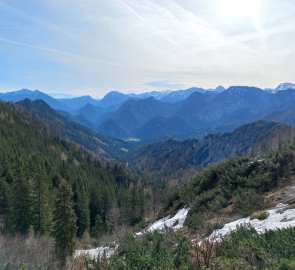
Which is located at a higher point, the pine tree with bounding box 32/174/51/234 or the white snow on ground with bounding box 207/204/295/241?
the white snow on ground with bounding box 207/204/295/241

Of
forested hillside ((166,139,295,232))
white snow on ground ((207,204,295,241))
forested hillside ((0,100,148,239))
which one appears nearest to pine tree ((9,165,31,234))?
forested hillside ((0,100,148,239))

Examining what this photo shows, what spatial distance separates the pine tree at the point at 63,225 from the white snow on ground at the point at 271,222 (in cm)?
2678

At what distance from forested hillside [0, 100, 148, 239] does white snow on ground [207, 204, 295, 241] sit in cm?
2894

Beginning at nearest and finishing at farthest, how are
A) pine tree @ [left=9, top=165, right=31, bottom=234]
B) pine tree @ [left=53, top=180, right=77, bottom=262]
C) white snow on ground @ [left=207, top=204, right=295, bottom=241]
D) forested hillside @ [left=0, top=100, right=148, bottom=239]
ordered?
white snow on ground @ [left=207, top=204, right=295, bottom=241]
pine tree @ [left=53, top=180, right=77, bottom=262]
pine tree @ [left=9, top=165, right=31, bottom=234]
forested hillside @ [left=0, top=100, right=148, bottom=239]

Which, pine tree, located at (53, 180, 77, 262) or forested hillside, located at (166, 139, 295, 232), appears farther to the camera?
pine tree, located at (53, 180, 77, 262)

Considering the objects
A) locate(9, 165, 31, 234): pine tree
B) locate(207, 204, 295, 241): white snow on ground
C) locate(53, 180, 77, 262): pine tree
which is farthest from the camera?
locate(9, 165, 31, 234): pine tree

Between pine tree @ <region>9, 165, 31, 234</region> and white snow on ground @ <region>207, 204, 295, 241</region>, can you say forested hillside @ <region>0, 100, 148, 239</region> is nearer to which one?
pine tree @ <region>9, 165, 31, 234</region>

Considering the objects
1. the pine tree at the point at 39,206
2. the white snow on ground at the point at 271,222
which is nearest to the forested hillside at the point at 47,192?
the pine tree at the point at 39,206

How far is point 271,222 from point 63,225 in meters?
31.3

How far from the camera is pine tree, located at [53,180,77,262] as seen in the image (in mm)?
46500

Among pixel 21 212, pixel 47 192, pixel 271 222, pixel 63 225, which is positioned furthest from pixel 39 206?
pixel 271 222

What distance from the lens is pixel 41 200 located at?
55438mm

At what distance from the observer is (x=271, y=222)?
23.3m

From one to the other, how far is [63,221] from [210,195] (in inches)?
808
